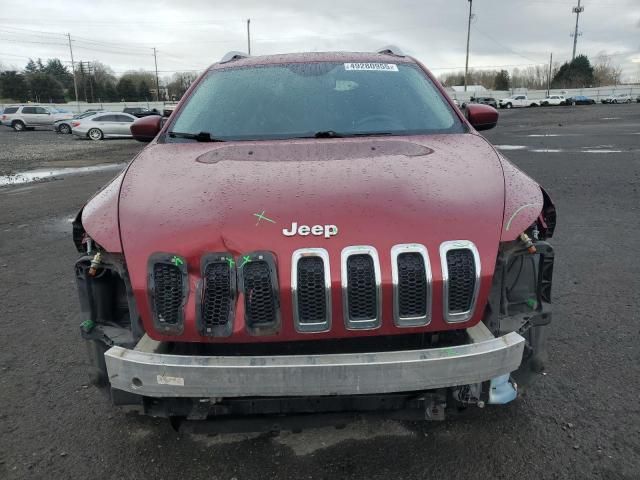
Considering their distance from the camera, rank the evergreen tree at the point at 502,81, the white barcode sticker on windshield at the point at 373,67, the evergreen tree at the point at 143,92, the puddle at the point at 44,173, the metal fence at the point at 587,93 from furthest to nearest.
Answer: the evergreen tree at the point at 502,81, the evergreen tree at the point at 143,92, the metal fence at the point at 587,93, the puddle at the point at 44,173, the white barcode sticker on windshield at the point at 373,67

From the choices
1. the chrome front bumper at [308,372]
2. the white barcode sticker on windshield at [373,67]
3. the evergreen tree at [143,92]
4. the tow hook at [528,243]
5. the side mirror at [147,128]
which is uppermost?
the evergreen tree at [143,92]

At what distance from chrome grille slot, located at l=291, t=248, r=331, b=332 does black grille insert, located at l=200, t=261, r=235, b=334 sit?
0.84 feet

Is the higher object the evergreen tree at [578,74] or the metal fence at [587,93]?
the evergreen tree at [578,74]

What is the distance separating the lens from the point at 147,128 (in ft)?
12.2

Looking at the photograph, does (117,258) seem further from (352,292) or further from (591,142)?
(591,142)

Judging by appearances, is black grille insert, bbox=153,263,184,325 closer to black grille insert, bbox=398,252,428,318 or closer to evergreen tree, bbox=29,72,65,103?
black grille insert, bbox=398,252,428,318

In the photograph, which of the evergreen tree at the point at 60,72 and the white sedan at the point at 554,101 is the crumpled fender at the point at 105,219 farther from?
the evergreen tree at the point at 60,72

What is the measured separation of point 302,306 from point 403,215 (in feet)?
1.86

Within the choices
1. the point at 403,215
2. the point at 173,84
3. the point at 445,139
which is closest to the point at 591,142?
the point at 445,139

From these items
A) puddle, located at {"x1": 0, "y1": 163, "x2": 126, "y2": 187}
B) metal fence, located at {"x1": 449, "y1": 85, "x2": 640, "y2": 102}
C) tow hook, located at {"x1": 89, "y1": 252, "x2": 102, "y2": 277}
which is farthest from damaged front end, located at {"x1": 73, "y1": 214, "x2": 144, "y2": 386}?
metal fence, located at {"x1": 449, "y1": 85, "x2": 640, "y2": 102}

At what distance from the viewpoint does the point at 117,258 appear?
2.15m

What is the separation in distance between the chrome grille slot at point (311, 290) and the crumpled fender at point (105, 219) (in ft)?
2.55

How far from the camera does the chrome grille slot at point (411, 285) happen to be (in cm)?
192

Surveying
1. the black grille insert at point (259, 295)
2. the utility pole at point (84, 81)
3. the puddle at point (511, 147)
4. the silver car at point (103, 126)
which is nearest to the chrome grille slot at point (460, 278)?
the black grille insert at point (259, 295)
